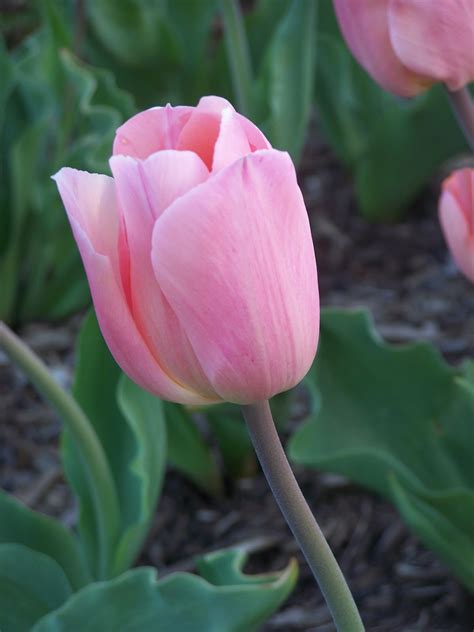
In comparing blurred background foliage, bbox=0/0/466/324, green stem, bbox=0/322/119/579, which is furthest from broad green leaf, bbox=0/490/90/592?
blurred background foliage, bbox=0/0/466/324

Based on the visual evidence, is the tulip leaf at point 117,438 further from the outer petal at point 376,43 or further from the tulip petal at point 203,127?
the tulip petal at point 203,127

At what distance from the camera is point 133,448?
117 cm

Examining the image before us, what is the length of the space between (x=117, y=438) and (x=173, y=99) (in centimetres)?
113

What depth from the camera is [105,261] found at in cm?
59

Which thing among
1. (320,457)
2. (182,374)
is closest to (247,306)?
(182,374)

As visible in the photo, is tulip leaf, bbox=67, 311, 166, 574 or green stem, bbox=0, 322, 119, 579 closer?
green stem, bbox=0, 322, 119, 579

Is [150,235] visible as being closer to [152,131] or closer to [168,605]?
[152,131]

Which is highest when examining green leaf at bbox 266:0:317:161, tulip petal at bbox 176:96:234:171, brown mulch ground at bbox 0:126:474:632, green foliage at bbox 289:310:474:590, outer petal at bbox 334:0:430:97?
tulip petal at bbox 176:96:234:171

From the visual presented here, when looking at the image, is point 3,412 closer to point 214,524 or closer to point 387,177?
point 214,524

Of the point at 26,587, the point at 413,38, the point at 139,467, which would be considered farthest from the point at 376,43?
the point at 26,587

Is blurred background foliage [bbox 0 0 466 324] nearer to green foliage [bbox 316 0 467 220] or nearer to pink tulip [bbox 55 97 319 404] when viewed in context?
green foliage [bbox 316 0 467 220]

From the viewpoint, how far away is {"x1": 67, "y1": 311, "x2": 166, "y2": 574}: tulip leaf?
112 cm

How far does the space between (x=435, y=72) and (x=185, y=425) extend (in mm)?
714

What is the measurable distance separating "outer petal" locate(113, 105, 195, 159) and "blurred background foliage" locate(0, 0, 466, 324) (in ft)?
3.11
